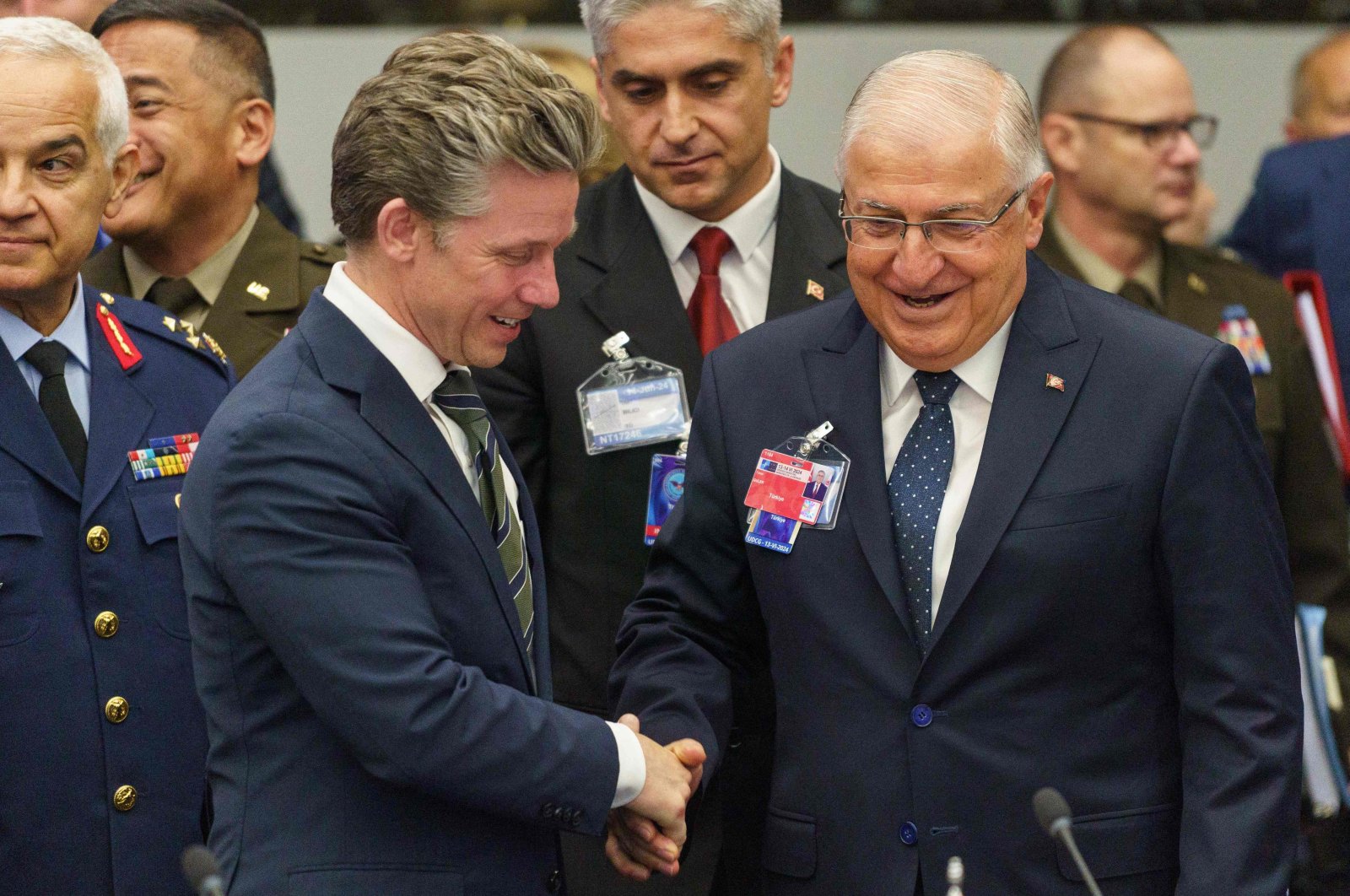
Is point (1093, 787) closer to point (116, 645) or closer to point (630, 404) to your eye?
point (630, 404)

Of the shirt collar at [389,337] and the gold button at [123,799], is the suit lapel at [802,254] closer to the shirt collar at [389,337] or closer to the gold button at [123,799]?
the shirt collar at [389,337]

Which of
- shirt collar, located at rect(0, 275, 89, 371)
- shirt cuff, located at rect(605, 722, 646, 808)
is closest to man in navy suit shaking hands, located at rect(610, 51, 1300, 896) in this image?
shirt cuff, located at rect(605, 722, 646, 808)

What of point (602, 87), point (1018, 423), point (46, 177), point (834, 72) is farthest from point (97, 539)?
point (834, 72)

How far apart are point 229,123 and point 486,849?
1752 millimetres

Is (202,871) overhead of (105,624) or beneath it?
overhead

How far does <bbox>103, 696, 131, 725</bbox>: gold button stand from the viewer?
2.64 meters

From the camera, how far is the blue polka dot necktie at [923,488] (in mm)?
2455

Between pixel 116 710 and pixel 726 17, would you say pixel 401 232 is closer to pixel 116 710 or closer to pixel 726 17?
pixel 116 710

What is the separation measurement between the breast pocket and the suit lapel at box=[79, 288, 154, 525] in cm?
134

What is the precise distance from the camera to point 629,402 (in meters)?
3.09

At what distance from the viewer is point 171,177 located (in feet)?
11.2

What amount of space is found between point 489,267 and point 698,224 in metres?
0.95

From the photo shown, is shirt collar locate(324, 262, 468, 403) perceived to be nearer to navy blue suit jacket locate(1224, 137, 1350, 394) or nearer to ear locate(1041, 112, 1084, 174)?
ear locate(1041, 112, 1084, 174)

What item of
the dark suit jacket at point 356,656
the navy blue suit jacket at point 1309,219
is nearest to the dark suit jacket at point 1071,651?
the dark suit jacket at point 356,656
